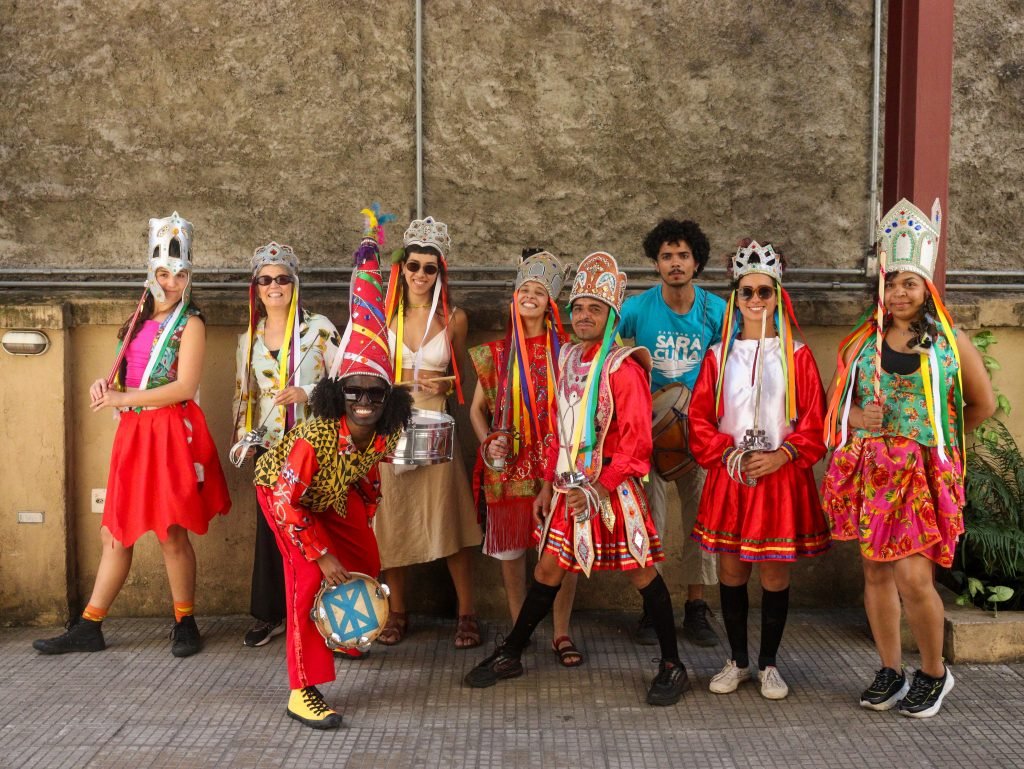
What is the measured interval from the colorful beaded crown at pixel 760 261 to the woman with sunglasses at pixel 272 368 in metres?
2.13

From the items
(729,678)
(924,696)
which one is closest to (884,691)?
(924,696)

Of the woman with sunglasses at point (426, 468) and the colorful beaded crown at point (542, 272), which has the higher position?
the colorful beaded crown at point (542, 272)

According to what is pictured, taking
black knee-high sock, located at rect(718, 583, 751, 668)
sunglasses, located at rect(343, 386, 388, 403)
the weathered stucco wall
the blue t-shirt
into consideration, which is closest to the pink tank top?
the weathered stucco wall

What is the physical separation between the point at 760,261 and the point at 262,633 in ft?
10.2

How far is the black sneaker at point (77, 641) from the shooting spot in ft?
17.5

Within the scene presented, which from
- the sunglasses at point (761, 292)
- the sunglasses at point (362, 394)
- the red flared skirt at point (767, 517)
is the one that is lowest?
the red flared skirt at point (767, 517)

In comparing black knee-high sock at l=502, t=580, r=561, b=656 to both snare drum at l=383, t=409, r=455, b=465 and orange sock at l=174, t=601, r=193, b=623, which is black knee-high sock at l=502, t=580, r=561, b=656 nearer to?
snare drum at l=383, t=409, r=455, b=465

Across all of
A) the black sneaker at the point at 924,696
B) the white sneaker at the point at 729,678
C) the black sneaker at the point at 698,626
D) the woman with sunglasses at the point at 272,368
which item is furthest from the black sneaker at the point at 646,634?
the woman with sunglasses at the point at 272,368

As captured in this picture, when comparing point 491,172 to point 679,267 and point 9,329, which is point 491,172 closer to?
point 679,267

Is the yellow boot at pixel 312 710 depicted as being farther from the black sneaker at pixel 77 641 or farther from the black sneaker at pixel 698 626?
the black sneaker at pixel 698 626

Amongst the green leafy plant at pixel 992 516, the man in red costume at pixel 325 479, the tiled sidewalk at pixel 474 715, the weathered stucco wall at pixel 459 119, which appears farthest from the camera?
Answer: the weathered stucco wall at pixel 459 119

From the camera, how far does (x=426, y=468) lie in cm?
544

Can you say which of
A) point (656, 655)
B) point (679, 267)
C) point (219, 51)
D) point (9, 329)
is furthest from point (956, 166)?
point (9, 329)

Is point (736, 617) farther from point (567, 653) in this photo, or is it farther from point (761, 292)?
point (761, 292)
